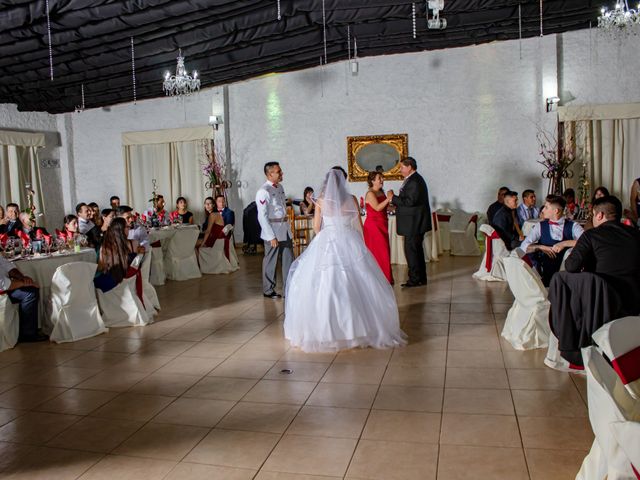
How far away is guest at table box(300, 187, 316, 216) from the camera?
1093cm

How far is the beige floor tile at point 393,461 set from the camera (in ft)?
9.36

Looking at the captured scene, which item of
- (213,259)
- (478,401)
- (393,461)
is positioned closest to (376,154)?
(213,259)

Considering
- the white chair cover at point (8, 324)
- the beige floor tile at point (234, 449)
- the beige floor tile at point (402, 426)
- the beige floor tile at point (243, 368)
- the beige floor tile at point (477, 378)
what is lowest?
the beige floor tile at point (234, 449)

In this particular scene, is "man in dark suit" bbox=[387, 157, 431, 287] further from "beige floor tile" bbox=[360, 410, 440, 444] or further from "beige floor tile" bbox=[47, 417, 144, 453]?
"beige floor tile" bbox=[47, 417, 144, 453]

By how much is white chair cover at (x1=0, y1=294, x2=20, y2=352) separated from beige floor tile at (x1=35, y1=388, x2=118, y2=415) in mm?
1518

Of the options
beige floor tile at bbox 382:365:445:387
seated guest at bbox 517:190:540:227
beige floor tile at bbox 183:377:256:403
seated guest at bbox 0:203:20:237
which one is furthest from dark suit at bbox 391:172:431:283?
seated guest at bbox 0:203:20:237

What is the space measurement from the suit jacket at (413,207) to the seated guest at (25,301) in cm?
427

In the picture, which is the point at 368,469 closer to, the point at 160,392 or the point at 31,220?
the point at 160,392

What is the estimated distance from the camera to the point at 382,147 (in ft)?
37.1

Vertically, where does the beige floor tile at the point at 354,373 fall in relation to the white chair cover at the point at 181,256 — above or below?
below

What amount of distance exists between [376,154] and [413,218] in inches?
162

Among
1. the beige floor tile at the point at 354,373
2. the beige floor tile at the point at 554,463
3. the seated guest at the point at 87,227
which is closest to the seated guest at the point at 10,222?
the seated guest at the point at 87,227

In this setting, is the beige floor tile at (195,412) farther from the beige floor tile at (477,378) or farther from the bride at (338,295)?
the beige floor tile at (477,378)

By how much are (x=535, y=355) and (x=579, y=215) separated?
3605mm
